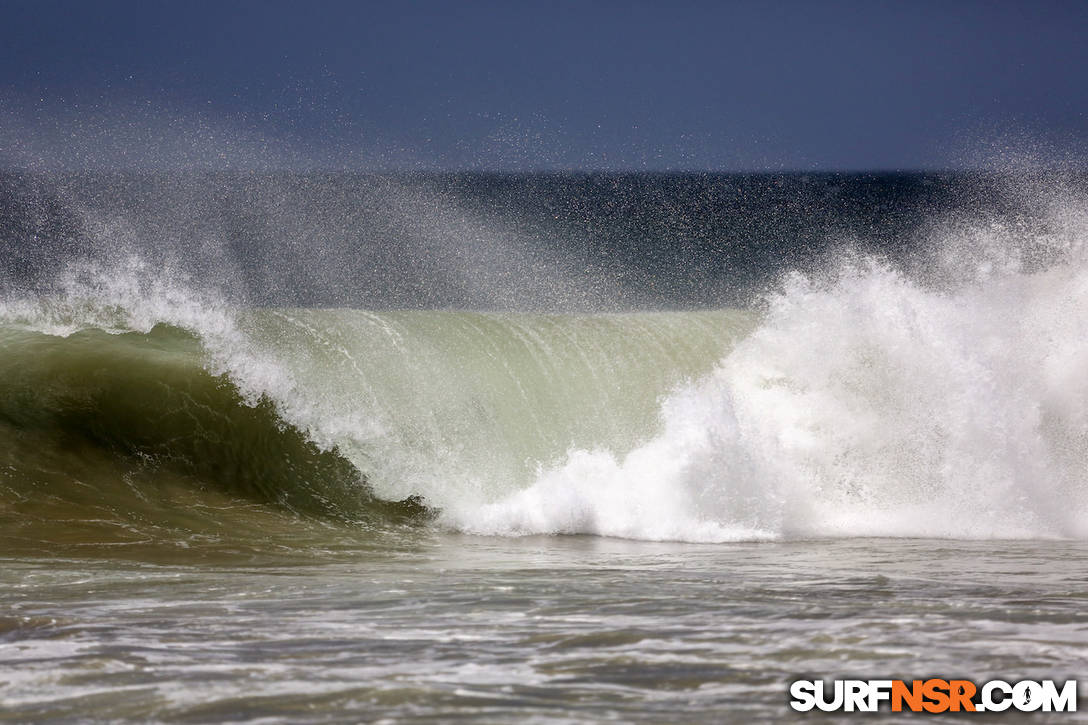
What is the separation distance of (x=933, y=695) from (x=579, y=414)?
7941mm

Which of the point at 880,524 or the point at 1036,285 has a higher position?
the point at 1036,285

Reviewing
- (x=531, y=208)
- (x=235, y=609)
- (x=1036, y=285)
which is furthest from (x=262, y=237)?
(x=235, y=609)

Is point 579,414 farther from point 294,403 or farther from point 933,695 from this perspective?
point 933,695

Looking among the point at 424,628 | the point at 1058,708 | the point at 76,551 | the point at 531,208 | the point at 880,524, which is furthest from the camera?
the point at 531,208

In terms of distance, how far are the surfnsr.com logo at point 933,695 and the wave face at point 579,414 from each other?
462 cm

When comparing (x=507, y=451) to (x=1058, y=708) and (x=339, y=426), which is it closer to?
(x=339, y=426)

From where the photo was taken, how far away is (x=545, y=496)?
30.5 feet

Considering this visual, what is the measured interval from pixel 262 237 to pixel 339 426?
738 inches

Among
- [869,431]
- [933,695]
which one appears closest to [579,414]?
[869,431]

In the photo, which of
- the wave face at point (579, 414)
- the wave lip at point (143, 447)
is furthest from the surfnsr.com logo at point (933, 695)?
the wave lip at point (143, 447)

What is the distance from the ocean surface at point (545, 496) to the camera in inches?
163

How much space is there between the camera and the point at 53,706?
3.74 metres

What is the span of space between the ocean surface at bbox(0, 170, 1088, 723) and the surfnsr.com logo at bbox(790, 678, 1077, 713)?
0.31ft

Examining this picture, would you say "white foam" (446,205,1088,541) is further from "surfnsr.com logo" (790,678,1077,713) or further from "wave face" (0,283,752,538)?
"surfnsr.com logo" (790,678,1077,713)
